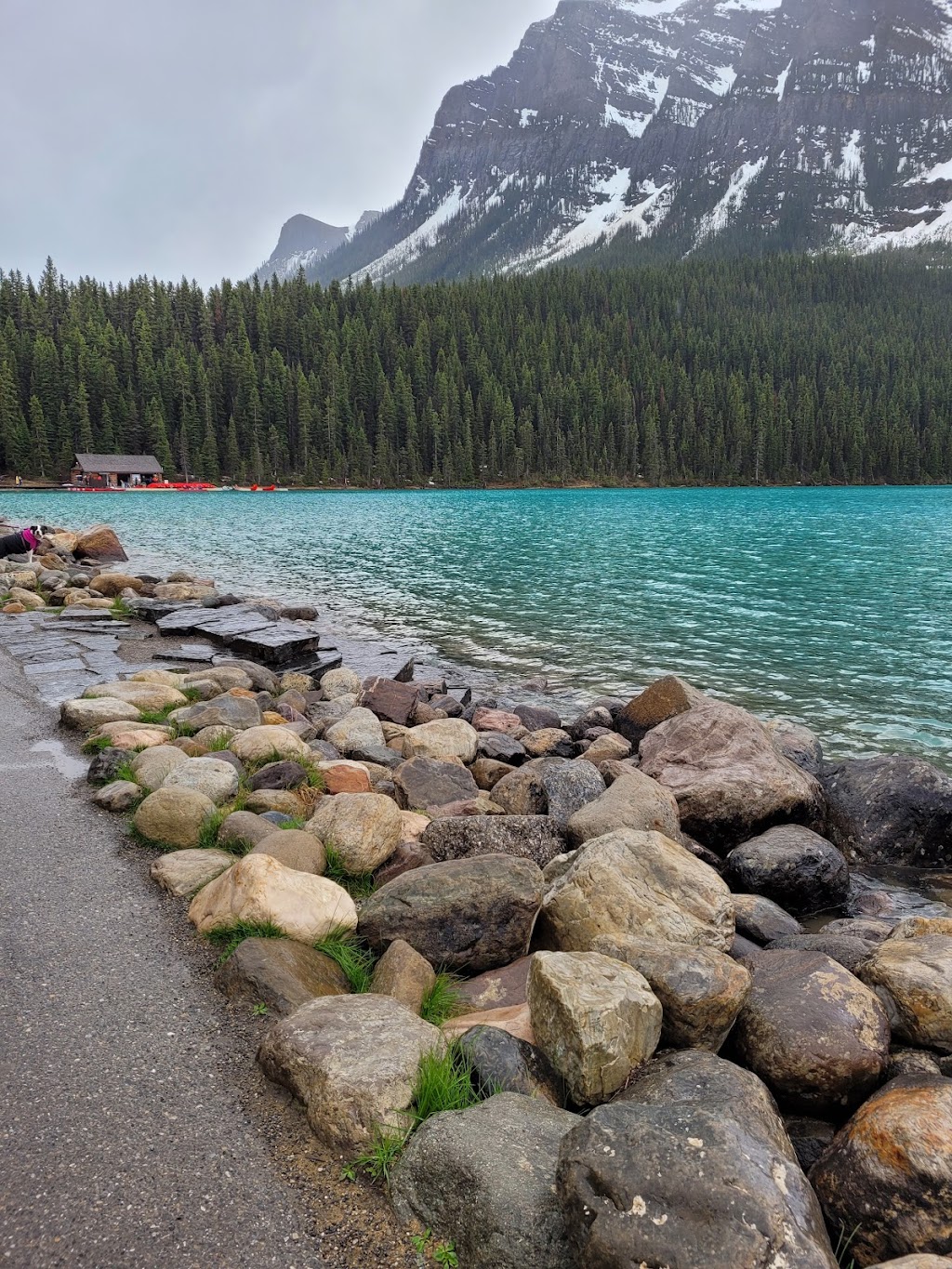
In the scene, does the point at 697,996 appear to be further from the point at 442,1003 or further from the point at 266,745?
the point at 266,745

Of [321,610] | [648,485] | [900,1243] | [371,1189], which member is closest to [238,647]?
[321,610]

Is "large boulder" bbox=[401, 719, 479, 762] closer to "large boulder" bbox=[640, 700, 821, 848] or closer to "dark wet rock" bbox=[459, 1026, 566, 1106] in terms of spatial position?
"large boulder" bbox=[640, 700, 821, 848]

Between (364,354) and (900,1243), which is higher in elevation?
(364,354)

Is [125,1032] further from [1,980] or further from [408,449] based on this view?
[408,449]

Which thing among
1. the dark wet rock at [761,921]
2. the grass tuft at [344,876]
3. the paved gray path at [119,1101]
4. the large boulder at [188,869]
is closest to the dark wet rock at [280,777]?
the large boulder at [188,869]

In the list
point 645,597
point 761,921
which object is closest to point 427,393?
point 645,597

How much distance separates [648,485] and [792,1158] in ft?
580

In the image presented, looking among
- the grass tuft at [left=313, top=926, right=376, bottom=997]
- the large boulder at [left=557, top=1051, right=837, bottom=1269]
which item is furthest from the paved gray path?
the large boulder at [left=557, top=1051, right=837, bottom=1269]

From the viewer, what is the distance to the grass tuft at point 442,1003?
4.90 m

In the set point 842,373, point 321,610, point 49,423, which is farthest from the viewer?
point 842,373

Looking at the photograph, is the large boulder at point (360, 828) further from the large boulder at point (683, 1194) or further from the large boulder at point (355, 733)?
the large boulder at point (683, 1194)

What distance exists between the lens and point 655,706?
12.5 metres

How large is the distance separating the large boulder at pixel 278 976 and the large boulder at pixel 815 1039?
2.53 m

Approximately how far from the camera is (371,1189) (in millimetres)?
3404
